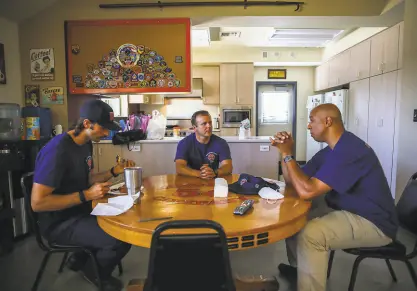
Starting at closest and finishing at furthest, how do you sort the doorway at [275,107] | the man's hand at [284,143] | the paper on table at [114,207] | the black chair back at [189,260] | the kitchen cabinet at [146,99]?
the black chair back at [189,260], the paper on table at [114,207], the man's hand at [284,143], the kitchen cabinet at [146,99], the doorway at [275,107]

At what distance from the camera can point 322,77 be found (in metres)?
6.49

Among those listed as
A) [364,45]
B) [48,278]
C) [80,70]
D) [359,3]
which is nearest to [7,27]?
[80,70]

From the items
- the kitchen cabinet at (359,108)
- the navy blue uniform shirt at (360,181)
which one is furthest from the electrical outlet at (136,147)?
the kitchen cabinet at (359,108)

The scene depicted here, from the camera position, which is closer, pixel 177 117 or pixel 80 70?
pixel 80 70

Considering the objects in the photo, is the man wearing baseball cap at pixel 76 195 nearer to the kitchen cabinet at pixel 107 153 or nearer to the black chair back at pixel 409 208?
the black chair back at pixel 409 208

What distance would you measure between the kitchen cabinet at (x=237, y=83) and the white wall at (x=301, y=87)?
29.5 inches

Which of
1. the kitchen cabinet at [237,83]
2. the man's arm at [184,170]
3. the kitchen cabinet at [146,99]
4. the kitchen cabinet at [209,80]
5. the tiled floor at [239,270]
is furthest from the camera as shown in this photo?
the kitchen cabinet at [209,80]

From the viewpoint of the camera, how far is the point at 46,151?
68.4 inches

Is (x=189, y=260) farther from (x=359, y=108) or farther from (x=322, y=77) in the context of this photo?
(x=322, y=77)

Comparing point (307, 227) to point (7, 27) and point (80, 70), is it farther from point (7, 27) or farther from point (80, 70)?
point (7, 27)

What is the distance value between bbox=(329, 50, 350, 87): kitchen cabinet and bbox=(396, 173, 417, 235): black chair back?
367 cm

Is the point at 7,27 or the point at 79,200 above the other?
the point at 7,27

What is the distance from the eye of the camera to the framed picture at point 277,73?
7.07 m

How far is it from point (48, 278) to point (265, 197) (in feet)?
5.64
